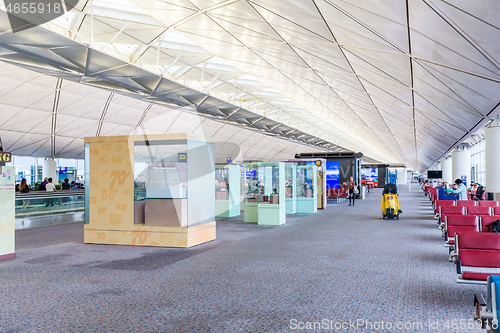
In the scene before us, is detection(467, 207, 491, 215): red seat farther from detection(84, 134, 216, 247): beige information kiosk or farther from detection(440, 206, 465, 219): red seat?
detection(84, 134, 216, 247): beige information kiosk

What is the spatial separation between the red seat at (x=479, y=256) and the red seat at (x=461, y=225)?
284 cm

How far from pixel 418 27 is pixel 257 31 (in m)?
6.85

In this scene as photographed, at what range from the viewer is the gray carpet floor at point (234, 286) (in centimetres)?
554

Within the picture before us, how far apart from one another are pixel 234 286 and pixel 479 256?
420cm

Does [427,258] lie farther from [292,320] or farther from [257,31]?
[257,31]

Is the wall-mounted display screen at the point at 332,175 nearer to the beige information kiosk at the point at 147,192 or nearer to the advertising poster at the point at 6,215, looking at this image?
the beige information kiosk at the point at 147,192

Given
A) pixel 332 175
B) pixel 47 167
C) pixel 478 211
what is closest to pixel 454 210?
pixel 478 211

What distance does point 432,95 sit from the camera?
Result: 12820 millimetres

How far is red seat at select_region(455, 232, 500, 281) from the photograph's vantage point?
6055 mm

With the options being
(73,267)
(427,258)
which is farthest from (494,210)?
(73,267)

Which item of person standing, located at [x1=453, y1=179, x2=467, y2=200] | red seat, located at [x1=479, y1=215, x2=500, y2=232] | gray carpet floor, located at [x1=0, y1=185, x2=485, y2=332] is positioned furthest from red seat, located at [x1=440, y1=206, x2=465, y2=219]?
person standing, located at [x1=453, y1=179, x2=467, y2=200]

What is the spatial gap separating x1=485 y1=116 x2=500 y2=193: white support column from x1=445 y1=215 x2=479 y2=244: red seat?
5.10 metres

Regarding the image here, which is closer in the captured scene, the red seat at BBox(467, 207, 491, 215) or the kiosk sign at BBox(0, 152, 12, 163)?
the kiosk sign at BBox(0, 152, 12, 163)

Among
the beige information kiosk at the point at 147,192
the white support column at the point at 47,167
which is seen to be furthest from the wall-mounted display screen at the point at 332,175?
the white support column at the point at 47,167
